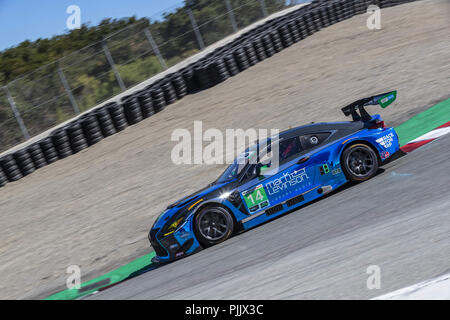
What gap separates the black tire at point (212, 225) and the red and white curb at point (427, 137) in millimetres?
3553

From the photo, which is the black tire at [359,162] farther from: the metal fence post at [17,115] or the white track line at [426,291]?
the metal fence post at [17,115]

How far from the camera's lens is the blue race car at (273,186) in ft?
26.3

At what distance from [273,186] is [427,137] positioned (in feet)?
11.3

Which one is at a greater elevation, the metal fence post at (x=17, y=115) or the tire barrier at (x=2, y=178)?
the metal fence post at (x=17, y=115)

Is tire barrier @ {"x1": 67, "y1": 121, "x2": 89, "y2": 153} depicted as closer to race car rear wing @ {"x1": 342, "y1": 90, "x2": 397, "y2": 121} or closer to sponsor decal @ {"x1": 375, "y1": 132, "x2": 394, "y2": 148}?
race car rear wing @ {"x1": 342, "y1": 90, "x2": 397, "y2": 121}

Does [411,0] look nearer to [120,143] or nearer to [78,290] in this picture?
[120,143]

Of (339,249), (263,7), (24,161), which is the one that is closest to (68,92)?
(24,161)

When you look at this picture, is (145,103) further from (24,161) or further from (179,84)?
(24,161)

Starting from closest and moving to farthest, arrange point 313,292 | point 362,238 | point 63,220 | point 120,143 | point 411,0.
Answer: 1. point 313,292
2. point 362,238
3. point 63,220
4. point 120,143
5. point 411,0

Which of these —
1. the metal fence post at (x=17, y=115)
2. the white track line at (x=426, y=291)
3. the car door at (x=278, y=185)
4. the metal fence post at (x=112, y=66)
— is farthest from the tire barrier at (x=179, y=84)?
the white track line at (x=426, y=291)

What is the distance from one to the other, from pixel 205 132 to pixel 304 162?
8415mm

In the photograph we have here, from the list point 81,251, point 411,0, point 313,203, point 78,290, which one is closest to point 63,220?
point 81,251

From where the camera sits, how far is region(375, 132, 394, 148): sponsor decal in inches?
337

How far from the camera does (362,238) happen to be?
6.00m
